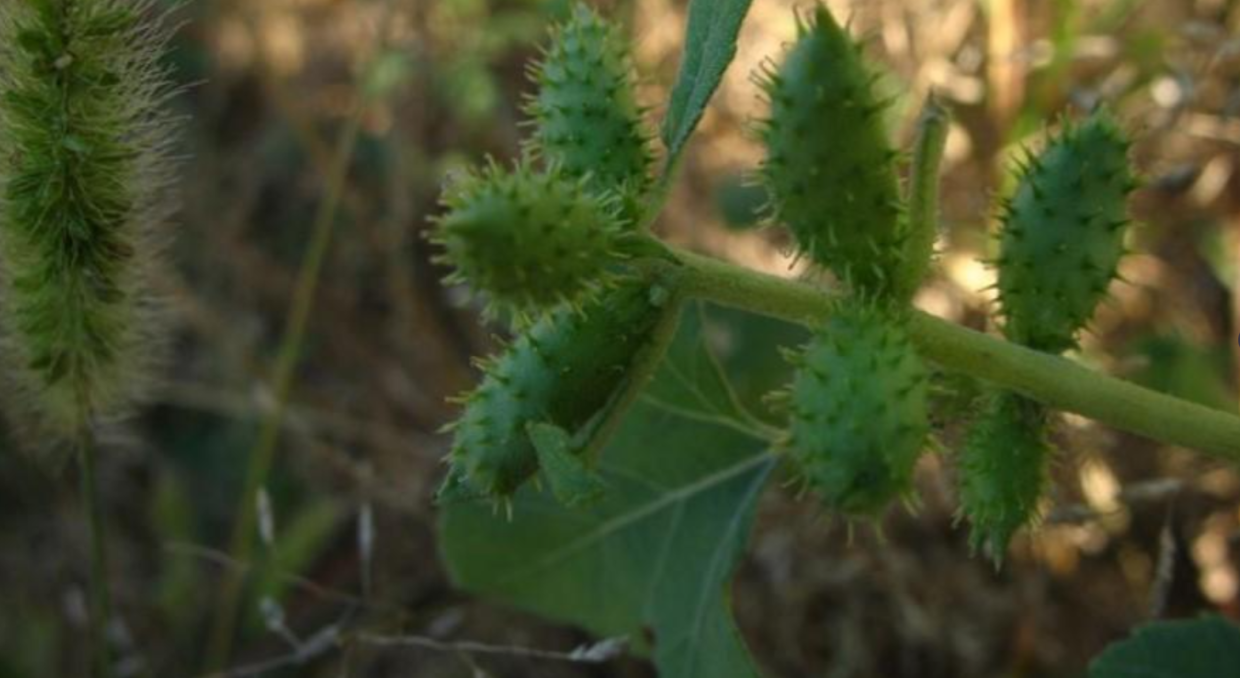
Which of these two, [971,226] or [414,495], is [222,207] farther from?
[971,226]

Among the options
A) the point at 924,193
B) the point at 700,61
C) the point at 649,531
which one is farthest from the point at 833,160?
the point at 649,531

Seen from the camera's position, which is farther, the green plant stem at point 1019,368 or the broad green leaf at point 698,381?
the broad green leaf at point 698,381

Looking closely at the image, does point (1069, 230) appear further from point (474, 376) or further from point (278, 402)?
point (474, 376)

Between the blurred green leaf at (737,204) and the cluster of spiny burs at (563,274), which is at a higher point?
the cluster of spiny burs at (563,274)

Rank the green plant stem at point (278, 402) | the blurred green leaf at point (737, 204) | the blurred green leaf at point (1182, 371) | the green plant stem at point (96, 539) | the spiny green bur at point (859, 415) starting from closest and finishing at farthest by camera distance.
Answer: the spiny green bur at point (859, 415) < the green plant stem at point (96, 539) < the blurred green leaf at point (1182, 371) < the green plant stem at point (278, 402) < the blurred green leaf at point (737, 204)

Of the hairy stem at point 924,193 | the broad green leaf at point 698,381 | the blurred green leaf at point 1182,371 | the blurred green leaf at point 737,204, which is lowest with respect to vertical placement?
the blurred green leaf at point 1182,371

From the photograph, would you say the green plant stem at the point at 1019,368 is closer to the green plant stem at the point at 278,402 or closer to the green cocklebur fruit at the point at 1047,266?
the green cocklebur fruit at the point at 1047,266

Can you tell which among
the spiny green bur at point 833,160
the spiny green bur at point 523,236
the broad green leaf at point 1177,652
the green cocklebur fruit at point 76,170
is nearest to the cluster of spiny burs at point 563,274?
the spiny green bur at point 523,236

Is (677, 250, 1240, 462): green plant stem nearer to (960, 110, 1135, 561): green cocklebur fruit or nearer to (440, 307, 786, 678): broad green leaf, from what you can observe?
(960, 110, 1135, 561): green cocklebur fruit
